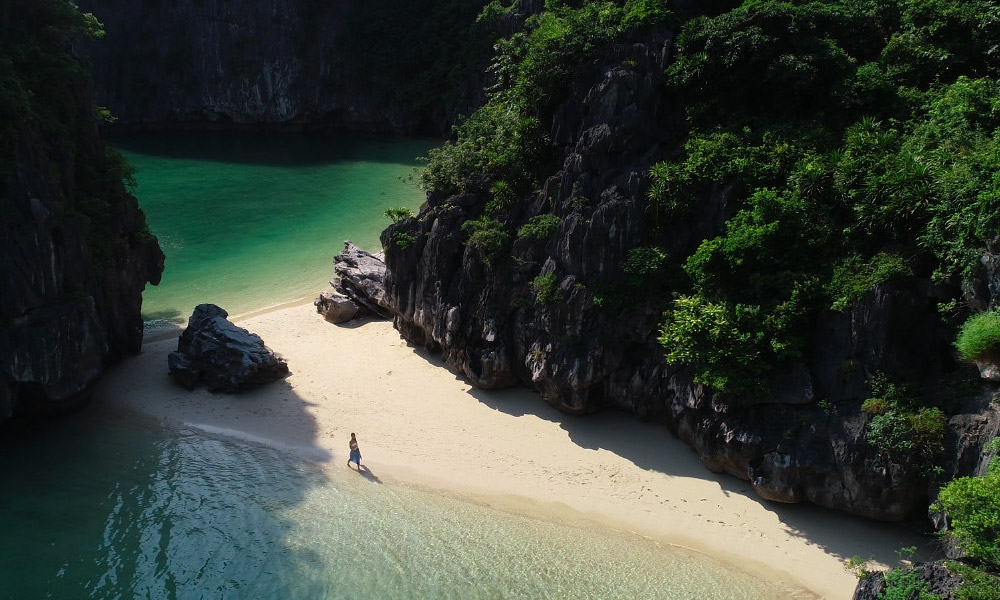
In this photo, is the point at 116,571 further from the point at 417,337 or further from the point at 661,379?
the point at 661,379

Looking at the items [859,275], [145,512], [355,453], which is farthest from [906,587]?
[145,512]

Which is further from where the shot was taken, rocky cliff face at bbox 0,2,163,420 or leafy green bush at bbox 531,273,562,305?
leafy green bush at bbox 531,273,562,305

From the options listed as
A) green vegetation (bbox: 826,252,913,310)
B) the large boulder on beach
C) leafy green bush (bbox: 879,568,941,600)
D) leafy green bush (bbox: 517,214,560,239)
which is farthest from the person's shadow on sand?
green vegetation (bbox: 826,252,913,310)

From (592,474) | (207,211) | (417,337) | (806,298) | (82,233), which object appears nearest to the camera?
(806,298)

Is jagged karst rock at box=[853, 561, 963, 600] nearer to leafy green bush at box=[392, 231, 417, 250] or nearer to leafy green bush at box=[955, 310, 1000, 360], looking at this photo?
leafy green bush at box=[955, 310, 1000, 360]

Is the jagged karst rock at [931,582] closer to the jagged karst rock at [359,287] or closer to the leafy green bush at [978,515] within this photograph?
the leafy green bush at [978,515]

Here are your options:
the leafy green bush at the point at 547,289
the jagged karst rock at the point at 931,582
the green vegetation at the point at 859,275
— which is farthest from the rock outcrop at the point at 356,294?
the jagged karst rock at the point at 931,582

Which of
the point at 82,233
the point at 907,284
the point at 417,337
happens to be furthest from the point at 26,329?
the point at 907,284
